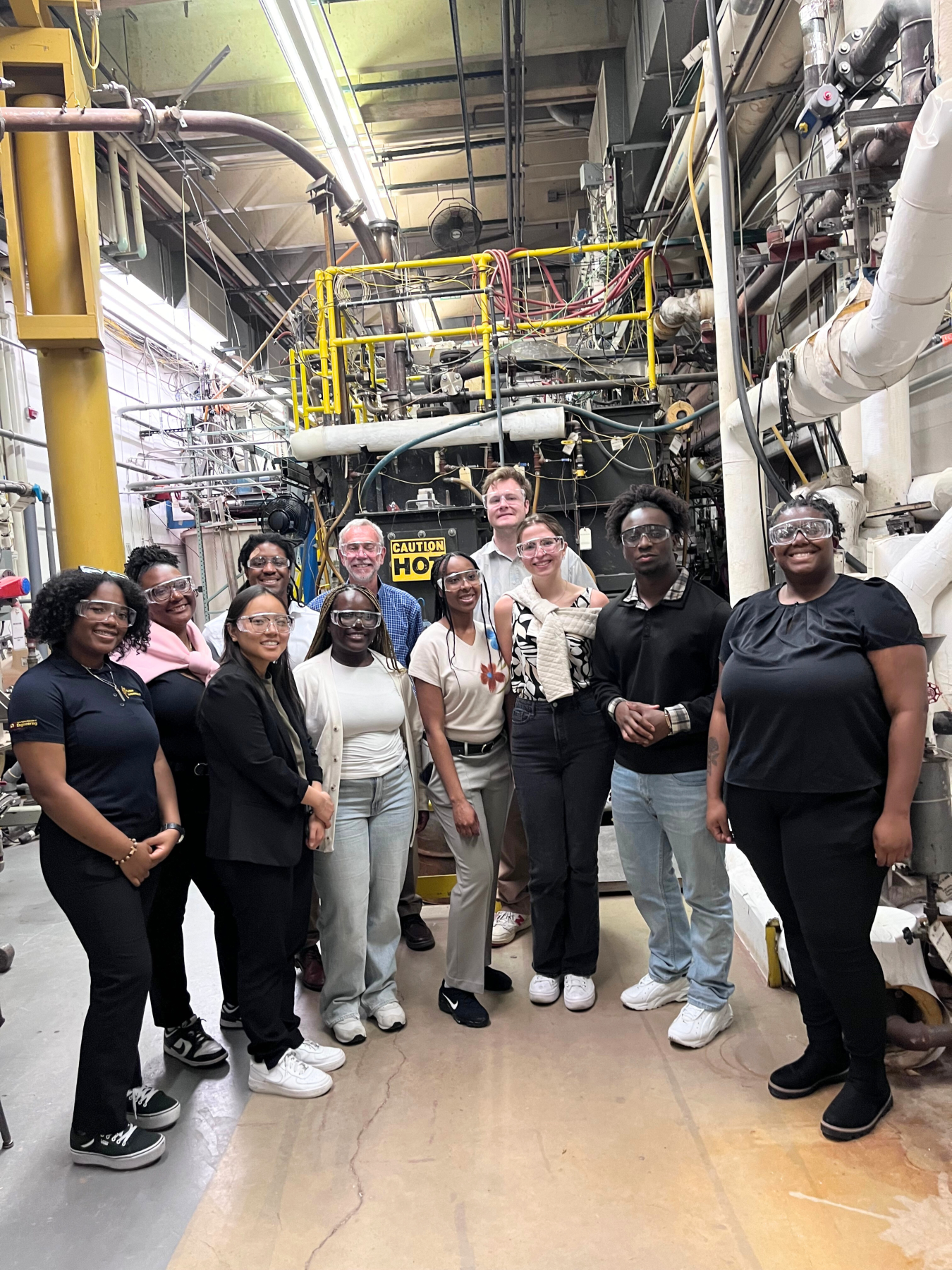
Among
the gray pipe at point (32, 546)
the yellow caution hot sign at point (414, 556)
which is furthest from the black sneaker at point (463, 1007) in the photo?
the gray pipe at point (32, 546)

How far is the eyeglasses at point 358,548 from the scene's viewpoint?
10.4ft

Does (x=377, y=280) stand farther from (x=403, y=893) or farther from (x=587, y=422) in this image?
(x=403, y=893)

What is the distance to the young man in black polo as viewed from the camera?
2.55 meters

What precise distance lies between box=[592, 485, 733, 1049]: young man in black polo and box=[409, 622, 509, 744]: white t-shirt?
361 mm

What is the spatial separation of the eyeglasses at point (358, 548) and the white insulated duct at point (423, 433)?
2.50 metres

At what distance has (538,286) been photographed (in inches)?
501

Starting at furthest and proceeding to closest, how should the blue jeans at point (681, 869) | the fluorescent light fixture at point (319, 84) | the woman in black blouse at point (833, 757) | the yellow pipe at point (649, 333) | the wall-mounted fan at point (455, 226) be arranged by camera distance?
the wall-mounted fan at point (455, 226) → the yellow pipe at point (649, 333) → the fluorescent light fixture at point (319, 84) → the blue jeans at point (681, 869) → the woman in black blouse at point (833, 757)

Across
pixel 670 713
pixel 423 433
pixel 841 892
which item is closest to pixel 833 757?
pixel 841 892

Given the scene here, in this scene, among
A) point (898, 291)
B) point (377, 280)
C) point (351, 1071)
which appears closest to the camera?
point (898, 291)

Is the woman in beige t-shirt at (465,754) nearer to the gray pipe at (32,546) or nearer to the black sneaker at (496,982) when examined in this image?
the black sneaker at (496,982)

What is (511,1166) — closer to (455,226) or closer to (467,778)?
(467,778)

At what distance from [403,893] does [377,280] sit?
770 cm

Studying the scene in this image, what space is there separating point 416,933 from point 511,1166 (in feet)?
4.47

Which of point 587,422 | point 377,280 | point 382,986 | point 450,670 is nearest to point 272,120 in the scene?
point 377,280
